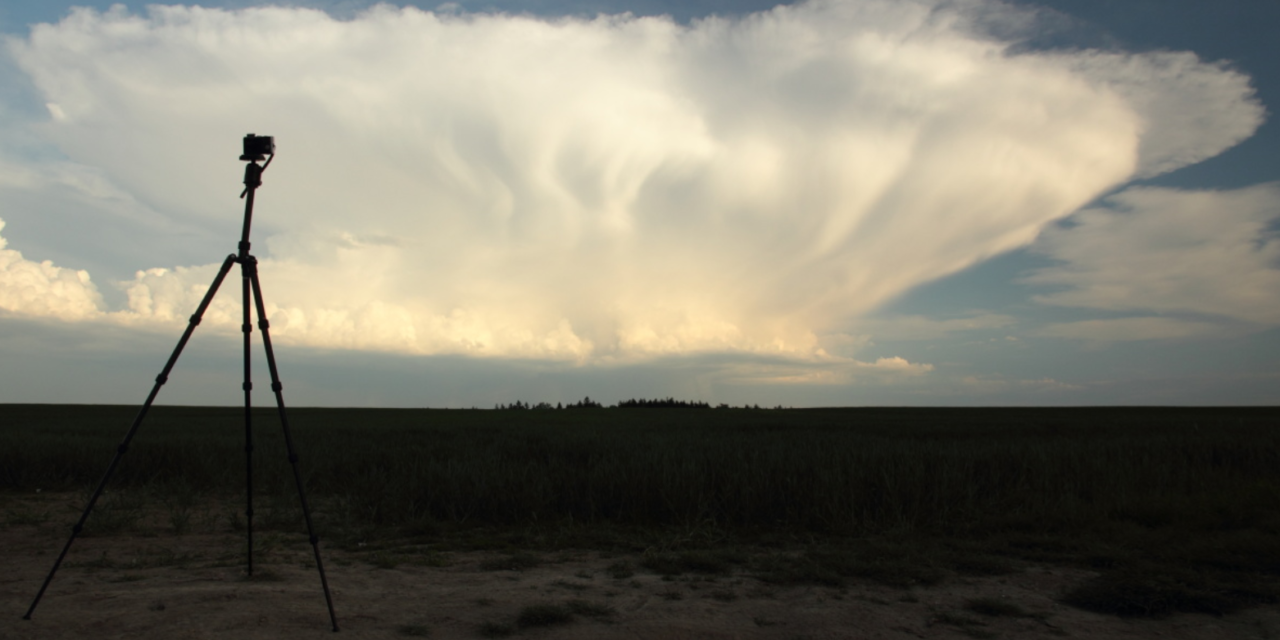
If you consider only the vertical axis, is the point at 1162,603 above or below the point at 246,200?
below

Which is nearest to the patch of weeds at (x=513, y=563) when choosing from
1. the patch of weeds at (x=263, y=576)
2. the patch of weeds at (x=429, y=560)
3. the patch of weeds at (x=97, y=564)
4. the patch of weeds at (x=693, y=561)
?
the patch of weeds at (x=429, y=560)

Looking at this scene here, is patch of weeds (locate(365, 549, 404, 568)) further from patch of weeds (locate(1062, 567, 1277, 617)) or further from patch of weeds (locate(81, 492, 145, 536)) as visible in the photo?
patch of weeds (locate(1062, 567, 1277, 617))

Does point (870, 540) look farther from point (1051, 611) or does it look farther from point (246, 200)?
point (246, 200)

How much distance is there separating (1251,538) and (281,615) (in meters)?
9.30

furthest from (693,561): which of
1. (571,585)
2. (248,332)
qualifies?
(248,332)

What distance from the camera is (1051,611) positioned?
5.34m

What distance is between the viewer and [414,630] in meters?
4.66

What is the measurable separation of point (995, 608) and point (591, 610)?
305 cm

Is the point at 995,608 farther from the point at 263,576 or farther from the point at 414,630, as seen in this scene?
the point at 263,576

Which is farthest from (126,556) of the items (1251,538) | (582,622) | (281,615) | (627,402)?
(627,402)

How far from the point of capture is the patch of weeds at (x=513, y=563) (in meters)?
6.73

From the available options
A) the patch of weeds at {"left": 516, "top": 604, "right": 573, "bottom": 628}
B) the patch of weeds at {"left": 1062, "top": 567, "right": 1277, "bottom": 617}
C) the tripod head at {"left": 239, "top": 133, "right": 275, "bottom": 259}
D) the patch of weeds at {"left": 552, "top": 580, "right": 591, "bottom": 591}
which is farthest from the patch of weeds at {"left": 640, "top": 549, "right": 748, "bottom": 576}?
the tripod head at {"left": 239, "top": 133, "right": 275, "bottom": 259}

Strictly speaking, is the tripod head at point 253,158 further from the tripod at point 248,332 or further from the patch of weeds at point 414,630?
the patch of weeds at point 414,630

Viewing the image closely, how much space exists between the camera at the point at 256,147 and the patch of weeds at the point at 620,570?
4595 mm
